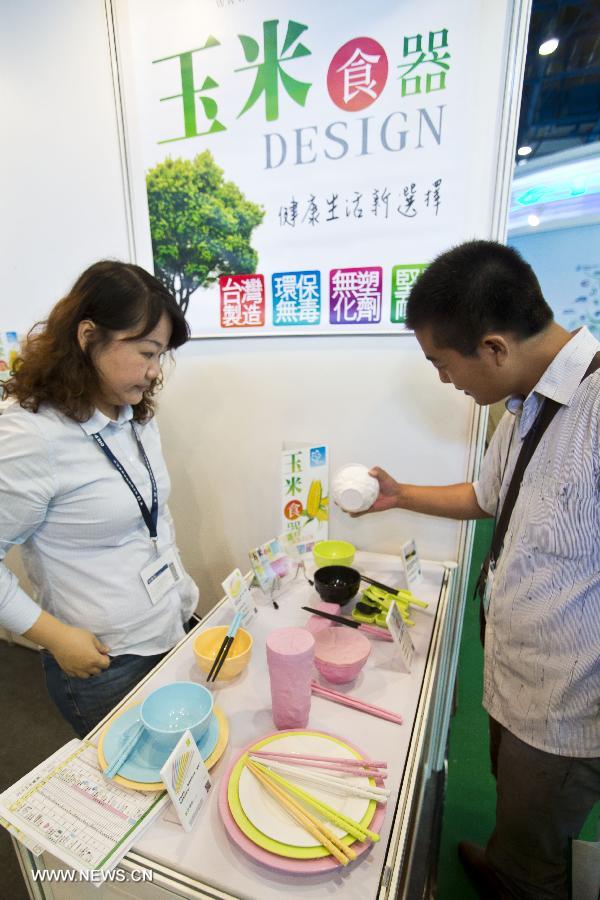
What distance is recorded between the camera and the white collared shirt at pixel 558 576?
2.79 ft

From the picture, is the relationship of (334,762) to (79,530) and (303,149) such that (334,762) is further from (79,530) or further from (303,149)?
(303,149)

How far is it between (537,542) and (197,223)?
144 cm

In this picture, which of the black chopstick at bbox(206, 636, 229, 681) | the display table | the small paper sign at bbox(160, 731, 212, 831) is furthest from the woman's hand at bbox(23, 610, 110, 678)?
the small paper sign at bbox(160, 731, 212, 831)

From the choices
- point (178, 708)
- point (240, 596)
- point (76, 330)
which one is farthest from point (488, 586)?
point (76, 330)

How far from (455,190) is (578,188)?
2.70 feet

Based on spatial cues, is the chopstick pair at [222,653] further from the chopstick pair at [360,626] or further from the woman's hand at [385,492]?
the woman's hand at [385,492]

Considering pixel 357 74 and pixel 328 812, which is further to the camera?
pixel 357 74

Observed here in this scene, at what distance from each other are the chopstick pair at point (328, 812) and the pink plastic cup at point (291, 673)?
12 centimetres

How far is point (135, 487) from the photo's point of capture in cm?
111

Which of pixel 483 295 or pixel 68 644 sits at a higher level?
pixel 483 295

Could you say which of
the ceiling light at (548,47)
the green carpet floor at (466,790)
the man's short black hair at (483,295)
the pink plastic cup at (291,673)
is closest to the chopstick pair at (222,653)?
the pink plastic cup at (291,673)

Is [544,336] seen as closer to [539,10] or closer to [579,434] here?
[579,434]

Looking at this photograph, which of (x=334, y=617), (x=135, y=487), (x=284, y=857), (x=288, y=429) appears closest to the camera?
(x=284, y=857)

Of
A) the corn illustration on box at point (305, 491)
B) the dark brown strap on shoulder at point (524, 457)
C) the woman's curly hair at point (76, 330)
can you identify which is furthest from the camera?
the corn illustration on box at point (305, 491)
